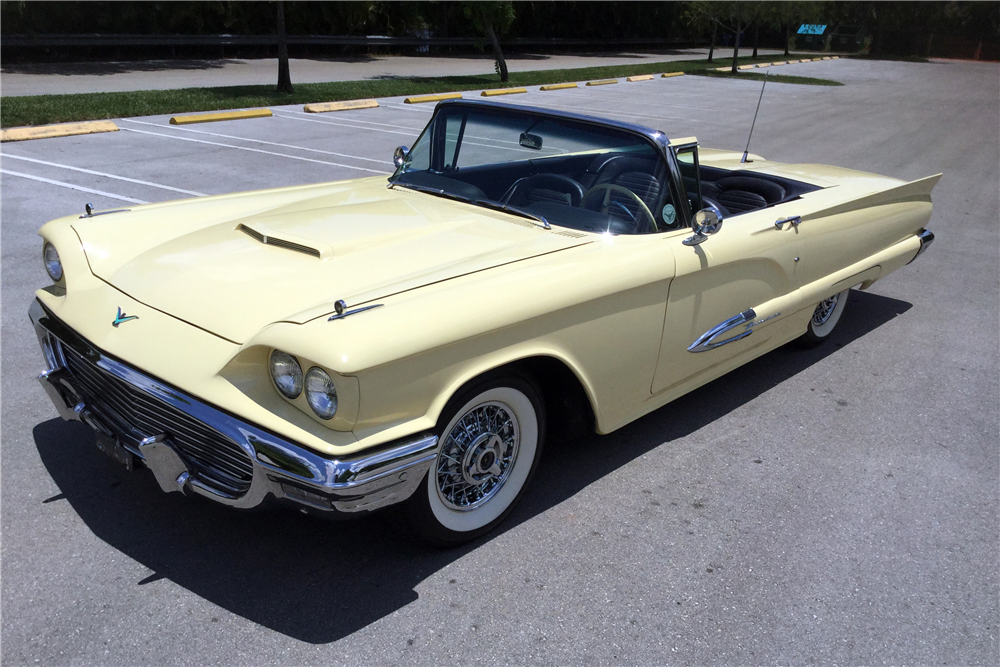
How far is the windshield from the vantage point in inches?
139

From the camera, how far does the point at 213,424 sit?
2.49 m

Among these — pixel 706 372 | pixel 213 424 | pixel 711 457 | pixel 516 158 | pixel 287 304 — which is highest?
pixel 516 158

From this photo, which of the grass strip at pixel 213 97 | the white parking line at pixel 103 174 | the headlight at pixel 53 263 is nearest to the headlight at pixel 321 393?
the headlight at pixel 53 263

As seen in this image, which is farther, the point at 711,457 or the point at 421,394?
the point at 711,457

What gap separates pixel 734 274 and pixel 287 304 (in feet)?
6.73

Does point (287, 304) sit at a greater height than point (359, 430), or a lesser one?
greater

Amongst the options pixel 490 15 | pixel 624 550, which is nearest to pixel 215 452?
pixel 624 550

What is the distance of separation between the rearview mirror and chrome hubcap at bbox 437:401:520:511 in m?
1.38

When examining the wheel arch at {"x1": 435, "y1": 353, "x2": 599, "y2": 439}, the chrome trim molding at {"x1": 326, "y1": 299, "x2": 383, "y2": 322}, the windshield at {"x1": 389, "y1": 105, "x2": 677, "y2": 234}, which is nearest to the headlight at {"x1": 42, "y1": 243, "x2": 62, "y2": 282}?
the chrome trim molding at {"x1": 326, "y1": 299, "x2": 383, "y2": 322}

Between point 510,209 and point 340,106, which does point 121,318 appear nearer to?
point 510,209

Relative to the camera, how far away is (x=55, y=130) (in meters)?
10.7

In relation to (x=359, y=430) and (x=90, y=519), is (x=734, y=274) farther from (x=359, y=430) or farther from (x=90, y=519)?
(x=90, y=519)

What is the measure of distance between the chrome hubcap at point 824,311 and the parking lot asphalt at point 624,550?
22 centimetres

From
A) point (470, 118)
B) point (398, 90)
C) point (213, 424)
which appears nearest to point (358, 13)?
point (398, 90)
